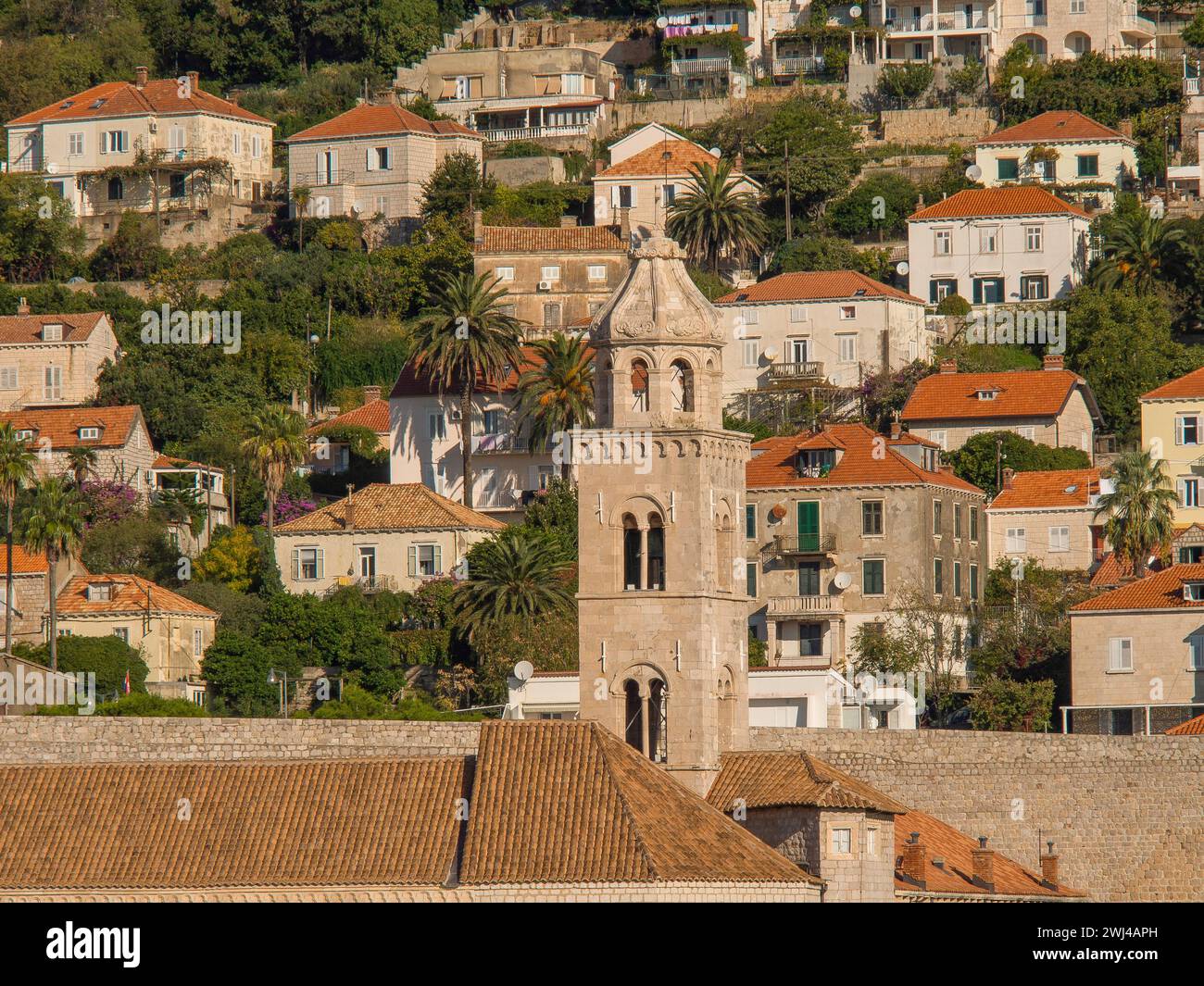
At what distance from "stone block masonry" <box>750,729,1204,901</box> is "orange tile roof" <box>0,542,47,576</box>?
37.8 m

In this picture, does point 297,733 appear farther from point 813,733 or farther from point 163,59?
point 163,59

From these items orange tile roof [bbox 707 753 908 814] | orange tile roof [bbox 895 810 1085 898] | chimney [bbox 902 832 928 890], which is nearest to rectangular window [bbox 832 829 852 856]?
orange tile roof [bbox 707 753 908 814]

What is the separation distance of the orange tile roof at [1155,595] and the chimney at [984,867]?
26.0m

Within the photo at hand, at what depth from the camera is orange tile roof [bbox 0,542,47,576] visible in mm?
88562

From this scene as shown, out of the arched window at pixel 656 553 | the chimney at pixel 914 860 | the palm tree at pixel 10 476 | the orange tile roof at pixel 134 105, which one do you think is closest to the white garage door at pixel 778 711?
the chimney at pixel 914 860

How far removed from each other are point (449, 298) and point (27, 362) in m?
20.9

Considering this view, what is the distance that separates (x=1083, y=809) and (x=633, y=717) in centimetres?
1258

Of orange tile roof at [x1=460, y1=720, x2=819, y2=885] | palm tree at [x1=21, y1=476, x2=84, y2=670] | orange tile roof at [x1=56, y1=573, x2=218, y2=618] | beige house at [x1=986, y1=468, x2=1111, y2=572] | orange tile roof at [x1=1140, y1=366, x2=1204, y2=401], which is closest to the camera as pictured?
orange tile roof at [x1=460, y1=720, x2=819, y2=885]

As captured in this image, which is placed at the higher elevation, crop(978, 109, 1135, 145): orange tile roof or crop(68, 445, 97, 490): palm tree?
crop(978, 109, 1135, 145): orange tile roof

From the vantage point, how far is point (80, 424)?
339 ft

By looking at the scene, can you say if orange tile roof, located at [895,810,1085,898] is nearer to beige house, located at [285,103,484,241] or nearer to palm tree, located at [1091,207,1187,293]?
palm tree, located at [1091,207,1187,293]

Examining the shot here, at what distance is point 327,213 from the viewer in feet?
417

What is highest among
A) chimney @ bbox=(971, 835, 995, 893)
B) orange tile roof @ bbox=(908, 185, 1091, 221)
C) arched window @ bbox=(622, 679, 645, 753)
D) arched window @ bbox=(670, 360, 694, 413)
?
orange tile roof @ bbox=(908, 185, 1091, 221)
